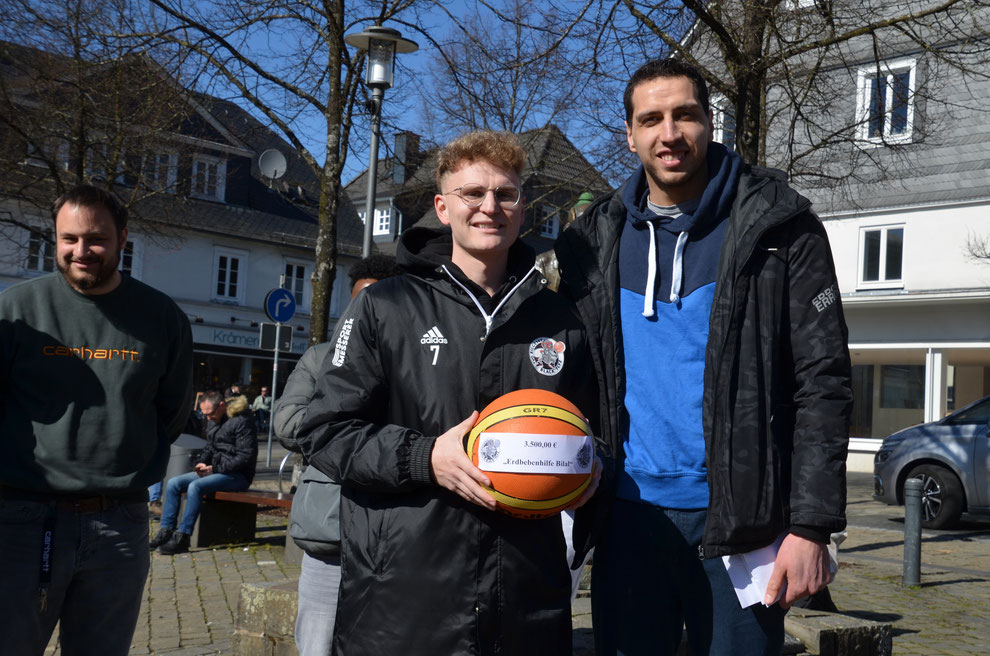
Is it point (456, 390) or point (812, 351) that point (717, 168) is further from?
point (456, 390)

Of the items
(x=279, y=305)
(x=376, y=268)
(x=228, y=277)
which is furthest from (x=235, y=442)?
(x=228, y=277)

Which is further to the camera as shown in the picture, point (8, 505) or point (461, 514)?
point (8, 505)

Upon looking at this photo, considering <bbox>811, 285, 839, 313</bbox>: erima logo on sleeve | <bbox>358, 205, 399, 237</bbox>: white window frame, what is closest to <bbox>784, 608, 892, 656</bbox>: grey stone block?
<bbox>811, 285, 839, 313</bbox>: erima logo on sleeve

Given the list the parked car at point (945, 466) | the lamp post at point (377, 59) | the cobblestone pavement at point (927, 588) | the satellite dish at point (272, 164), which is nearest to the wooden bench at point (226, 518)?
the lamp post at point (377, 59)

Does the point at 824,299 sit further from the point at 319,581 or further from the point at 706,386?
the point at 319,581

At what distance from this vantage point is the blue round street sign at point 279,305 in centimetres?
1745

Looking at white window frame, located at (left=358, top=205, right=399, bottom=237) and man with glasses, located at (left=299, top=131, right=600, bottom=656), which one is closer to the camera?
man with glasses, located at (left=299, top=131, right=600, bottom=656)

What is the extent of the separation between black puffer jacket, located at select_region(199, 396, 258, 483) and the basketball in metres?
8.85

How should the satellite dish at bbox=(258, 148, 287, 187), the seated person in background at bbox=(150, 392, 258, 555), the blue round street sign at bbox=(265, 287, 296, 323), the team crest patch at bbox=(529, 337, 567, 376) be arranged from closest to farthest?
1. the team crest patch at bbox=(529, 337, 567, 376)
2. the seated person in background at bbox=(150, 392, 258, 555)
3. the blue round street sign at bbox=(265, 287, 296, 323)
4. the satellite dish at bbox=(258, 148, 287, 187)

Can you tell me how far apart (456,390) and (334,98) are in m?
10.2

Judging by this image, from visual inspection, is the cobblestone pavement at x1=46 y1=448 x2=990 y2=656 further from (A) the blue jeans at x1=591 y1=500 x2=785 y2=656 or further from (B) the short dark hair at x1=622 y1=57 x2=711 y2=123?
(B) the short dark hair at x1=622 y1=57 x2=711 y2=123

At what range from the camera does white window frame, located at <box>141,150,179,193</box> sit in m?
17.0

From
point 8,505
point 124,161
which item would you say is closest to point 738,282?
point 8,505

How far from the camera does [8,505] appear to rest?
3.74m
